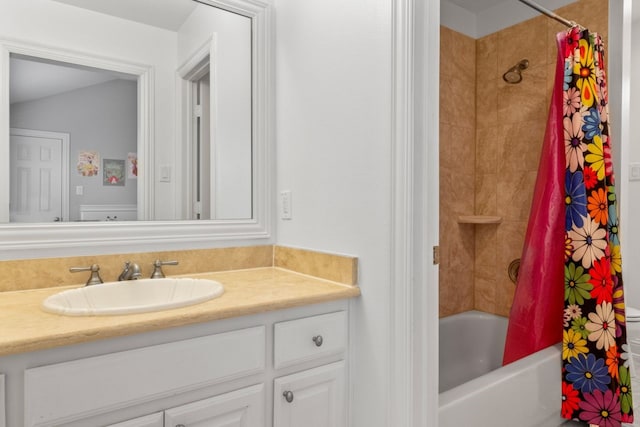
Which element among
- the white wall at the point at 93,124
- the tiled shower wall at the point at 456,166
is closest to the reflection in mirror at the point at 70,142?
the white wall at the point at 93,124

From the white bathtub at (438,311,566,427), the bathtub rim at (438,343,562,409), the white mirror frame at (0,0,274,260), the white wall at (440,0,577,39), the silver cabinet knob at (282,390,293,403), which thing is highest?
the white wall at (440,0,577,39)

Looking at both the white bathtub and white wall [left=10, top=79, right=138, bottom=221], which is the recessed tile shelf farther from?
white wall [left=10, top=79, right=138, bottom=221]

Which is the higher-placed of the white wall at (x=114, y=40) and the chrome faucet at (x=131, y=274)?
the white wall at (x=114, y=40)

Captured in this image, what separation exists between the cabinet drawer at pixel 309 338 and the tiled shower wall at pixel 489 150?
136 cm

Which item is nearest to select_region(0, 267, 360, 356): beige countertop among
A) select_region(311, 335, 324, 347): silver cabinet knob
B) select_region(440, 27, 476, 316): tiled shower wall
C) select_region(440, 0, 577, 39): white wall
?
select_region(311, 335, 324, 347): silver cabinet knob

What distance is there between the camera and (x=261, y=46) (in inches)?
67.5

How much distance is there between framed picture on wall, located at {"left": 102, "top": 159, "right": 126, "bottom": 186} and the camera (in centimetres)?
142

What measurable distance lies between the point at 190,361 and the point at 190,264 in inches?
22.8

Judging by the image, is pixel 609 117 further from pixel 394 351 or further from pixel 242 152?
pixel 242 152

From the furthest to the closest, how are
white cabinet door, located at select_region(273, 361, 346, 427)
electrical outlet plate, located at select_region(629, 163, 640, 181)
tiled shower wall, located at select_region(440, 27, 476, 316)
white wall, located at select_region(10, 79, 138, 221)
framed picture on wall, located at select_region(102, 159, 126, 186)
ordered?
electrical outlet plate, located at select_region(629, 163, 640, 181)
tiled shower wall, located at select_region(440, 27, 476, 316)
framed picture on wall, located at select_region(102, 159, 126, 186)
white wall, located at select_region(10, 79, 138, 221)
white cabinet door, located at select_region(273, 361, 346, 427)

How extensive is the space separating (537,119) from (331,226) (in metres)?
1.66

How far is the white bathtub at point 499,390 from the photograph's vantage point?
140 cm

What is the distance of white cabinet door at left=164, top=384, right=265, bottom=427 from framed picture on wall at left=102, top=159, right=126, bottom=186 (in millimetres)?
831

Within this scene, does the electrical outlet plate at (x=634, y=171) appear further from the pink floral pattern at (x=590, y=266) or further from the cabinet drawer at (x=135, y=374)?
the cabinet drawer at (x=135, y=374)
